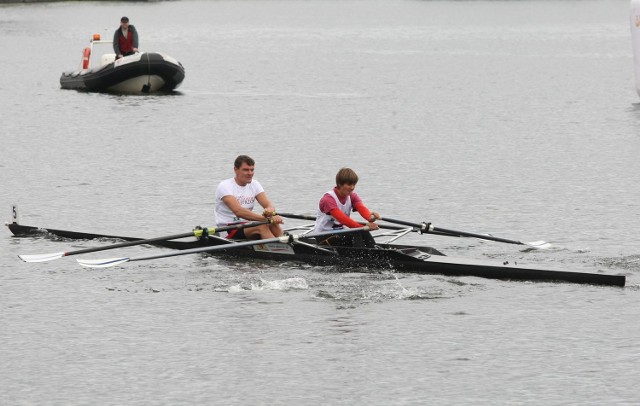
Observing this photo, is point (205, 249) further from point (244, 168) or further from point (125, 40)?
point (125, 40)

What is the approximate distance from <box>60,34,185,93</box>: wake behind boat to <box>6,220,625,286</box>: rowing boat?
2502 centimetres

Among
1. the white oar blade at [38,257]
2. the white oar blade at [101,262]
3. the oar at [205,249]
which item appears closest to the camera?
the oar at [205,249]

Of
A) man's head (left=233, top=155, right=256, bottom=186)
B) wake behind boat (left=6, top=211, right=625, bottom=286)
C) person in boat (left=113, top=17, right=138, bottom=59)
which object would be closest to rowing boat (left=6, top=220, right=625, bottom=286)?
wake behind boat (left=6, top=211, right=625, bottom=286)

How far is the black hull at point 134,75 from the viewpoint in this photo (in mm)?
43188

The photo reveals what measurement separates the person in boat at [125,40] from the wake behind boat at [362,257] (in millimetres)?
24214

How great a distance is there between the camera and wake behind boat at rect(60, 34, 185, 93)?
43156 mm

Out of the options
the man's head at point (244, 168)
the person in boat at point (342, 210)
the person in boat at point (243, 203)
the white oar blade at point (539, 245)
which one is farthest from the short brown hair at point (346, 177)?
the white oar blade at point (539, 245)

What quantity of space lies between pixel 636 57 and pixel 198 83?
20047 mm

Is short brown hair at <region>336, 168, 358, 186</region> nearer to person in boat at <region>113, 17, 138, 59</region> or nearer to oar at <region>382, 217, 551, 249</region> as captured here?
oar at <region>382, 217, 551, 249</region>

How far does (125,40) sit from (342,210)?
26076mm

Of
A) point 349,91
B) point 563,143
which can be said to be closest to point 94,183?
point 563,143

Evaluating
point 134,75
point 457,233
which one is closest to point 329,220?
point 457,233

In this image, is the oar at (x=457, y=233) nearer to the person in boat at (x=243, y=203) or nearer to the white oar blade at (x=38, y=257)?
the person in boat at (x=243, y=203)

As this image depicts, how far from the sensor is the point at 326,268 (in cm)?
1723
